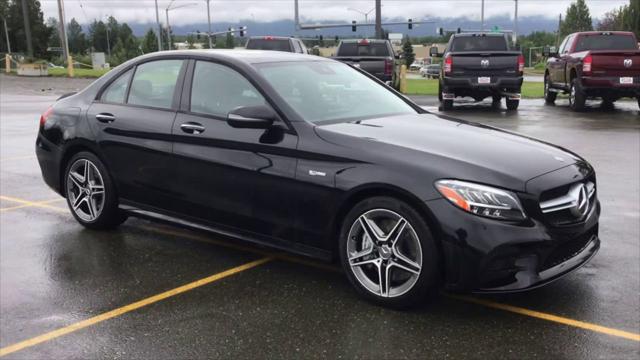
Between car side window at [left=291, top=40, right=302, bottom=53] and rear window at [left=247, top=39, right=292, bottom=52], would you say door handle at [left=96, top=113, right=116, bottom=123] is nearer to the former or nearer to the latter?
rear window at [left=247, top=39, right=292, bottom=52]

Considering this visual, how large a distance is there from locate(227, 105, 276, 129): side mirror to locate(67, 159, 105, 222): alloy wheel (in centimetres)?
188

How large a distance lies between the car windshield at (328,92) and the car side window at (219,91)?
0.60ft

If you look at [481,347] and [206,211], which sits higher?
[206,211]

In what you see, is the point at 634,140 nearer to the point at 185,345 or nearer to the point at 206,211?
the point at 206,211

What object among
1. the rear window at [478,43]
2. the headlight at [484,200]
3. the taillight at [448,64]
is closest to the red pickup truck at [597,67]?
the rear window at [478,43]

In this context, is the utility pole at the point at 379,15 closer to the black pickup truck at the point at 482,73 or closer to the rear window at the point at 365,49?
the rear window at the point at 365,49

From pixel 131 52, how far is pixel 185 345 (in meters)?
113

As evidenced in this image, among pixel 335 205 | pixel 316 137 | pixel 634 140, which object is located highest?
pixel 316 137

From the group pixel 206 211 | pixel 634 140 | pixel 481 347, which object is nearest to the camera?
pixel 481 347

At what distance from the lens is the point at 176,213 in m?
5.48

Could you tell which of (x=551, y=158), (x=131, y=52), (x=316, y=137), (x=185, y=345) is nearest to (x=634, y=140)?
(x=551, y=158)

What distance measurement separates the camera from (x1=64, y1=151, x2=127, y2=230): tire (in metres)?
6.00

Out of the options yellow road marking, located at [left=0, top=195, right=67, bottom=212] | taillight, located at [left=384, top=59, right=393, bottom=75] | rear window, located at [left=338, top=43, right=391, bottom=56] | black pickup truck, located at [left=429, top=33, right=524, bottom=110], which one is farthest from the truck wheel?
yellow road marking, located at [left=0, top=195, right=67, bottom=212]

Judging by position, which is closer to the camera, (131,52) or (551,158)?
(551,158)
